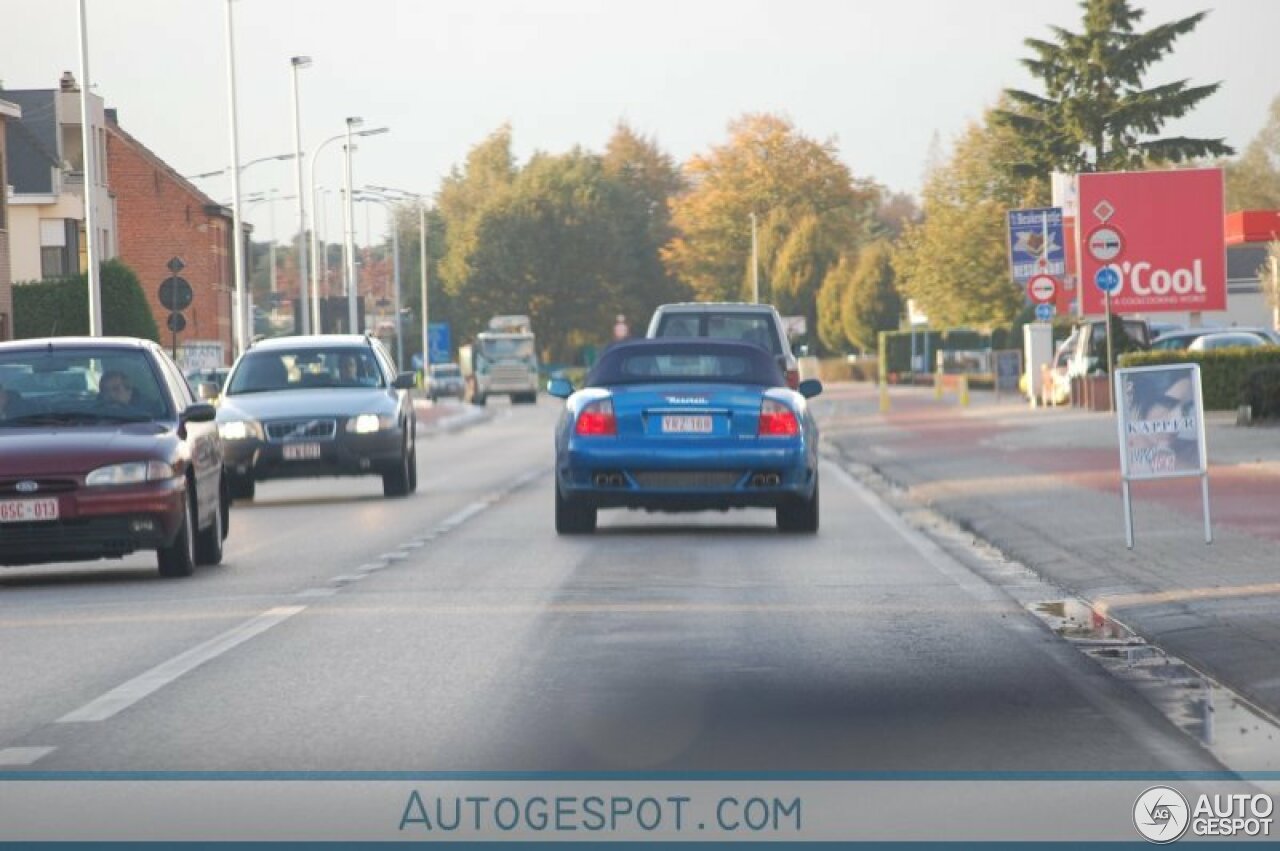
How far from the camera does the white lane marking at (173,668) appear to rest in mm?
10492

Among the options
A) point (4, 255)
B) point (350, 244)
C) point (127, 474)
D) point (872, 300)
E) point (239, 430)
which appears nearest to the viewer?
point (127, 474)

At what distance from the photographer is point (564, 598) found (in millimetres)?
15266

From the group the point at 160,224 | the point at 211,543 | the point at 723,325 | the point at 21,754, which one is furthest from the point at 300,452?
the point at 160,224

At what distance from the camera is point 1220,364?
152ft

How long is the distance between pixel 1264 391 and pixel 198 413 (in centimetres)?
2443

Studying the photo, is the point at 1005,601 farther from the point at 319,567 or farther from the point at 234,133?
the point at 234,133

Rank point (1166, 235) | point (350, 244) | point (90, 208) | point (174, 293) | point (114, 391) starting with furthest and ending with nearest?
1. point (350, 244)
2. point (1166, 235)
3. point (90, 208)
4. point (174, 293)
5. point (114, 391)

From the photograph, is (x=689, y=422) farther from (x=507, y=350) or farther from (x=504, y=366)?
(x=507, y=350)

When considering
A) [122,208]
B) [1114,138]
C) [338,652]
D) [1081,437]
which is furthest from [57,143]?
[338,652]

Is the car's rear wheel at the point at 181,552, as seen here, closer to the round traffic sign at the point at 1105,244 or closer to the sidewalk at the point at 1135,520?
the sidewalk at the point at 1135,520

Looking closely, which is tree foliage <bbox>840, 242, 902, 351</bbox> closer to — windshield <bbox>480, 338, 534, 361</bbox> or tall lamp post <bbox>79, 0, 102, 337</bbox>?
windshield <bbox>480, 338, 534, 361</bbox>

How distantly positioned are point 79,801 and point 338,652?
4.26 metres

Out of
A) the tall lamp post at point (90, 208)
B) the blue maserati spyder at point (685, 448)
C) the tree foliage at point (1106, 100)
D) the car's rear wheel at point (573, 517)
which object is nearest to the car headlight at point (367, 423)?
the car's rear wheel at point (573, 517)

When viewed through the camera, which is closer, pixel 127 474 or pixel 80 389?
pixel 127 474
